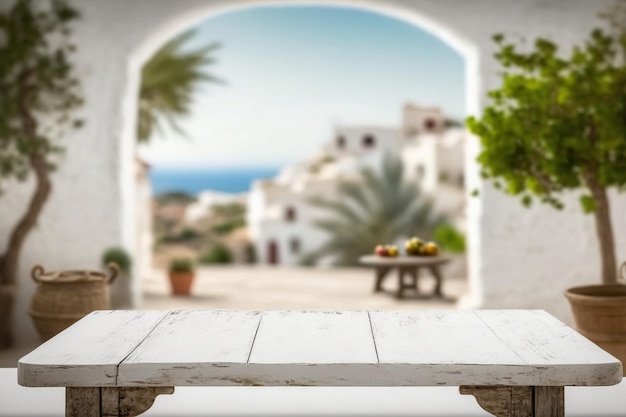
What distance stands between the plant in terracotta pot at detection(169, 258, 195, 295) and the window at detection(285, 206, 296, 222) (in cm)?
1012

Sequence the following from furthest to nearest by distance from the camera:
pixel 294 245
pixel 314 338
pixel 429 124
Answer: pixel 429 124 → pixel 294 245 → pixel 314 338

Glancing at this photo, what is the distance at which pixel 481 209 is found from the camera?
5.42 metres

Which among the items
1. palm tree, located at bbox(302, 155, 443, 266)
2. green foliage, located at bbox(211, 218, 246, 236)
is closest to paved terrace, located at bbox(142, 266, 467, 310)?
palm tree, located at bbox(302, 155, 443, 266)

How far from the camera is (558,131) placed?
4.02 meters

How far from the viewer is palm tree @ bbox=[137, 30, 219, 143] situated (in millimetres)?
8055

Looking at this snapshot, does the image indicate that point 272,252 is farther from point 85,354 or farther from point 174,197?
point 85,354

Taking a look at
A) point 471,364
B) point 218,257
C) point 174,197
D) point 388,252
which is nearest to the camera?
point 471,364

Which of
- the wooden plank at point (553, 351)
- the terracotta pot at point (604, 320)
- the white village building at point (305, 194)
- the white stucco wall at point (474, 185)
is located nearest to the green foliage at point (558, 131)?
the terracotta pot at point (604, 320)

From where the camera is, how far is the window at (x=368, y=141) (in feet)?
82.0

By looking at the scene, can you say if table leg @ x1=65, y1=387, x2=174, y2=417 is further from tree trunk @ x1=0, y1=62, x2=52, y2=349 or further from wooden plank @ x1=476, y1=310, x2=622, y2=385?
tree trunk @ x1=0, y1=62, x2=52, y2=349

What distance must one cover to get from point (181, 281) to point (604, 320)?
4757mm

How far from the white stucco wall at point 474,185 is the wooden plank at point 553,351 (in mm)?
3020

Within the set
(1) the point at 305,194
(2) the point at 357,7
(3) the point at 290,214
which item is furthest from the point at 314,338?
(3) the point at 290,214

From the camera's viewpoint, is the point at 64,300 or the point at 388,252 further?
the point at 388,252
